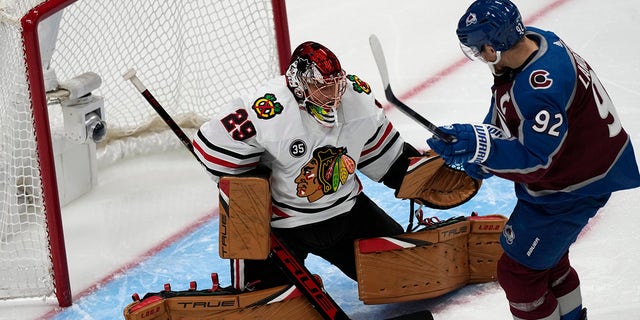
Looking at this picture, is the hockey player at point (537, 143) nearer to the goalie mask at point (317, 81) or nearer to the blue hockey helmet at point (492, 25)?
the blue hockey helmet at point (492, 25)

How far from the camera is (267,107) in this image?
9.21 feet

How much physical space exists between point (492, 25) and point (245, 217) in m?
0.75

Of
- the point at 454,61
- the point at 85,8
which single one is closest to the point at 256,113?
the point at 85,8

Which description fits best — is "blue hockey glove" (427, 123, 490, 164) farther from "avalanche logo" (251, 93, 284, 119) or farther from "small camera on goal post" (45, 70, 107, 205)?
"small camera on goal post" (45, 70, 107, 205)

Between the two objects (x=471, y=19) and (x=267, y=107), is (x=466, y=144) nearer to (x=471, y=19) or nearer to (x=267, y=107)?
(x=471, y=19)

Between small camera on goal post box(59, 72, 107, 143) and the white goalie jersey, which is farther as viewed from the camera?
small camera on goal post box(59, 72, 107, 143)

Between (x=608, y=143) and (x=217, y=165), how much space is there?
901 millimetres

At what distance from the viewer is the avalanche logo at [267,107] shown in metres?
2.80

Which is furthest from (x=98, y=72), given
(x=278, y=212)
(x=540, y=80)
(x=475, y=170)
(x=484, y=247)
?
(x=540, y=80)

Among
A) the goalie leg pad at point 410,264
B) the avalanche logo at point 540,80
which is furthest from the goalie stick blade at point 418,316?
the avalanche logo at point 540,80

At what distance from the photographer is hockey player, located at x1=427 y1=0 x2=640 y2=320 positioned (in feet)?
8.23

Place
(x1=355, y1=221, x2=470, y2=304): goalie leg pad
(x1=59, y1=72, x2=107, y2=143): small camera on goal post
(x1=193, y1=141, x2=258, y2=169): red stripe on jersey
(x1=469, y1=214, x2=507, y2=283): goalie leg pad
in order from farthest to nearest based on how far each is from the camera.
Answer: (x1=59, y1=72, x2=107, y2=143): small camera on goal post → (x1=469, y1=214, x2=507, y2=283): goalie leg pad → (x1=355, y1=221, x2=470, y2=304): goalie leg pad → (x1=193, y1=141, x2=258, y2=169): red stripe on jersey

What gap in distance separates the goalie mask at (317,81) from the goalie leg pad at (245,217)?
21cm

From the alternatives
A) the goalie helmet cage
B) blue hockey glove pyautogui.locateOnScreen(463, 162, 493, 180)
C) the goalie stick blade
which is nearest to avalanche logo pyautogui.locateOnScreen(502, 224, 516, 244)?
blue hockey glove pyautogui.locateOnScreen(463, 162, 493, 180)
